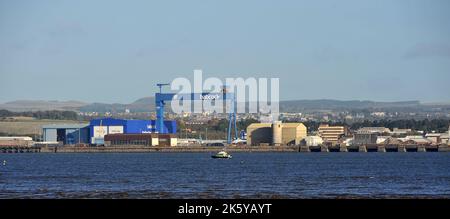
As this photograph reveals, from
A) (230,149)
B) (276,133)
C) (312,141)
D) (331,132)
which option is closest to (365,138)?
(312,141)

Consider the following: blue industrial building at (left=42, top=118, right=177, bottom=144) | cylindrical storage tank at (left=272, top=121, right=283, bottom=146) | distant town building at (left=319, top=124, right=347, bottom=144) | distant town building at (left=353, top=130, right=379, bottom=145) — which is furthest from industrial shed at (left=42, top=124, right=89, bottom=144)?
distant town building at (left=319, top=124, right=347, bottom=144)

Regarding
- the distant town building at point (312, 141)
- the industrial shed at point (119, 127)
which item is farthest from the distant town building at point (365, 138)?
the industrial shed at point (119, 127)

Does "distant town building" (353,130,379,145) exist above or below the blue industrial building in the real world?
below

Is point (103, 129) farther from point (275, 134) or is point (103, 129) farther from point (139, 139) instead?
point (275, 134)

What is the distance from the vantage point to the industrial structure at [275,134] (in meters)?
150

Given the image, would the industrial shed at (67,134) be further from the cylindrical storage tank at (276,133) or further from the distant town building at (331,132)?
the distant town building at (331,132)

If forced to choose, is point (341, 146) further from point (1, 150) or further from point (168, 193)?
point (168, 193)

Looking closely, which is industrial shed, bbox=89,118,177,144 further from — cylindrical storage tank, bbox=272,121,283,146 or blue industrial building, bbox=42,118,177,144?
cylindrical storage tank, bbox=272,121,283,146

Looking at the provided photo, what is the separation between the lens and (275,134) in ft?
491

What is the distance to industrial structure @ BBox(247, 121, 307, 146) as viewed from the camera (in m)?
150
